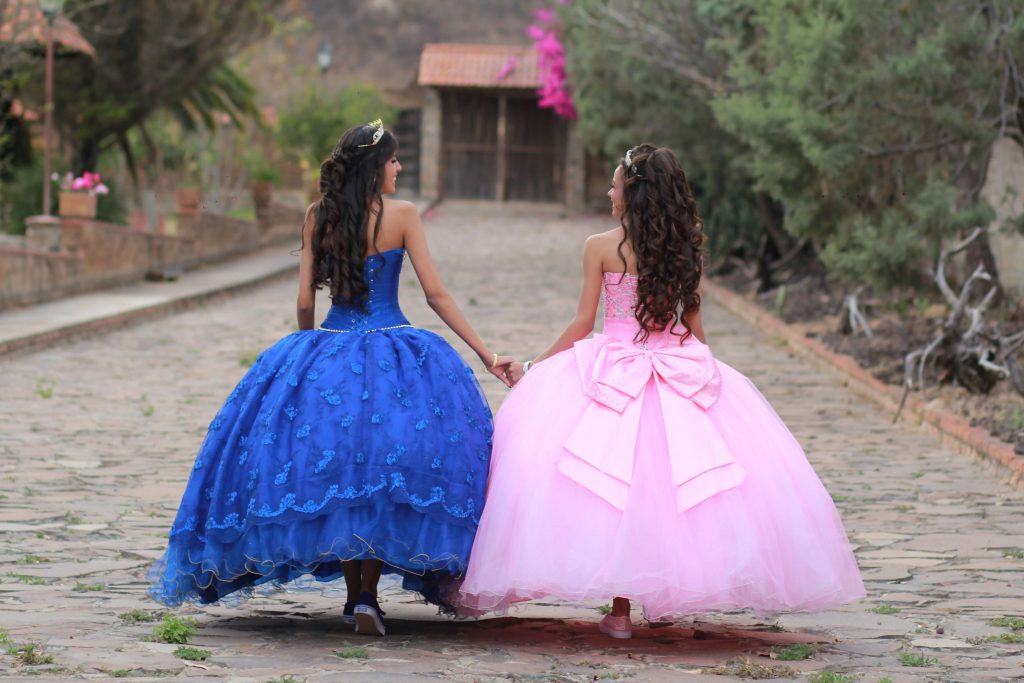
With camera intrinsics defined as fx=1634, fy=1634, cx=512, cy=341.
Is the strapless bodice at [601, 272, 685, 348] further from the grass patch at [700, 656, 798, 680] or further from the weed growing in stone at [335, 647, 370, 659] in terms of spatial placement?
the weed growing in stone at [335, 647, 370, 659]

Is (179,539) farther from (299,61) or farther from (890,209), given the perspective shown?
(299,61)

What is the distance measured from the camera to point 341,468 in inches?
219

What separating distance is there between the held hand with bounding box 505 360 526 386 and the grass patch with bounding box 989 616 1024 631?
202 centimetres

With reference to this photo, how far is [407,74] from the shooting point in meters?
45.9

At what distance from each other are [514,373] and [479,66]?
36534 millimetres

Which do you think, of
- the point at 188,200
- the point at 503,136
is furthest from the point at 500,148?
the point at 188,200

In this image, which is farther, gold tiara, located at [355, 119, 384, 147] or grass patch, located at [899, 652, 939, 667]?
gold tiara, located at [355, 119, 384, 147]

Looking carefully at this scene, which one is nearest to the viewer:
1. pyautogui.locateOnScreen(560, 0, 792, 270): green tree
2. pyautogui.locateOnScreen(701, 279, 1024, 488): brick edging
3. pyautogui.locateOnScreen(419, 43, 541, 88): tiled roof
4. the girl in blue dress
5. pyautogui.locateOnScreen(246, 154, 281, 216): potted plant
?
the girl in blue dress

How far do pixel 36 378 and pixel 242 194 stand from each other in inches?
1201

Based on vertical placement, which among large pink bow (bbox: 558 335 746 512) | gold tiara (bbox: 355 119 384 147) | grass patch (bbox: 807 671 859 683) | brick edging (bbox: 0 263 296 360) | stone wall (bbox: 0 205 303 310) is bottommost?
brick edging (bbox: 0 263 296 360)

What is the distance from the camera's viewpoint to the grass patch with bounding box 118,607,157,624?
19.5 feet

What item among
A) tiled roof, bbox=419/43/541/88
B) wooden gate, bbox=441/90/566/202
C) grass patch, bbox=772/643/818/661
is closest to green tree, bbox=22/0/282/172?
tiled roof, bbox=419/43/541/88

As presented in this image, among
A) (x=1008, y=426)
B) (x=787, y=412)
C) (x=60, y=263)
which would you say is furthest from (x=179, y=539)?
(x=60, y=263)

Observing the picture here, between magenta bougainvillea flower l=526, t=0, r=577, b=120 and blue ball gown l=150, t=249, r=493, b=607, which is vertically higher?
magenta bougainvillea flower l=526, t=0, r=577, b=120
